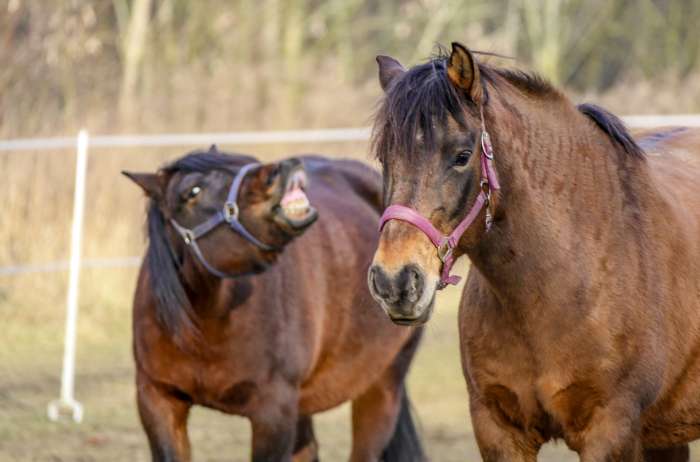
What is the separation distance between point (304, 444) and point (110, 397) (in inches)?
99.9

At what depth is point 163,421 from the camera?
5125mm

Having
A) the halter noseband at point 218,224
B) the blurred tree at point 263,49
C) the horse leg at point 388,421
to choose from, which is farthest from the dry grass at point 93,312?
the halter noseband at point 218,224

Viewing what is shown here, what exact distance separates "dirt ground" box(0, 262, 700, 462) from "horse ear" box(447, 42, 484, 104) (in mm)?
1850

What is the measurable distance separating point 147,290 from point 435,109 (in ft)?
7.82

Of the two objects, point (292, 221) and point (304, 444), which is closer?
point (292, 221)

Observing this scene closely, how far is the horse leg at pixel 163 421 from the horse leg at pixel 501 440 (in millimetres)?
1715

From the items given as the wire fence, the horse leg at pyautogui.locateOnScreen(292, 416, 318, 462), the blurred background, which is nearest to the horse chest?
the blurred background

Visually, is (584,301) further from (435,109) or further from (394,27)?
(394,27)

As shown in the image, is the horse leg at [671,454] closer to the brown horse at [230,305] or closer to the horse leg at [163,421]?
the brown horse at [230,305]

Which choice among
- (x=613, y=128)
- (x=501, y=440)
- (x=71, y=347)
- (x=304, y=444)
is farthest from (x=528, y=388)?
(x=71, y=347)

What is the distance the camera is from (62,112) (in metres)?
12.3

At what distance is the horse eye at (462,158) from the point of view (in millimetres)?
3332

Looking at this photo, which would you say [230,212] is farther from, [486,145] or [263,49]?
[263,49]

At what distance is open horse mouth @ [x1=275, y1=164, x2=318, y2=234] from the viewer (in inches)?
206
